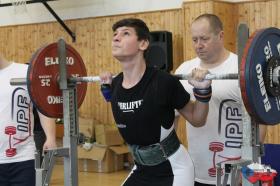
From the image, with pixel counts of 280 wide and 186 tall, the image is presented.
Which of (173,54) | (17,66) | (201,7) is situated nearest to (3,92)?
(17,66)

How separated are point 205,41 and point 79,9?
280 inches

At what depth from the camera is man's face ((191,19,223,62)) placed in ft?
9.52

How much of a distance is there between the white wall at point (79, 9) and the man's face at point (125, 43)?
19.6ft

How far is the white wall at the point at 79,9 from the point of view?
880cm

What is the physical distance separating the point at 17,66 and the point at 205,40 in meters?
1.24

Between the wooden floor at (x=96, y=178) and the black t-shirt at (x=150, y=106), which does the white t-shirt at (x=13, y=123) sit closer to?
the black t-shirt at (x=150, y=106)

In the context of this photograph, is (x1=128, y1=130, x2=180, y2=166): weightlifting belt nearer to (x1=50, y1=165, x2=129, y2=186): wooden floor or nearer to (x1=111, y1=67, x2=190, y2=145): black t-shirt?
(x1=111, y1=67, x2=190, y2=145): black t-shirt

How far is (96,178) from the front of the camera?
7754 mm

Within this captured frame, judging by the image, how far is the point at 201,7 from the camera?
7594mm

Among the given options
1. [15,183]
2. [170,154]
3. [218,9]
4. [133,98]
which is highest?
[218,9]

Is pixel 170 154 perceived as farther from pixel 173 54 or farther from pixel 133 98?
pixel 173 54

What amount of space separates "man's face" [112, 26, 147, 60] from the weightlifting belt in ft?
1.54

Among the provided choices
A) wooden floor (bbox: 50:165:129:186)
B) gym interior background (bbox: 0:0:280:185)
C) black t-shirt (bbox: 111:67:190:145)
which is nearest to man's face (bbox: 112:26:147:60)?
black t-shirt (bbox: 111:67:190:145)

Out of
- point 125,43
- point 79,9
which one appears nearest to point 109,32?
point 79,9
